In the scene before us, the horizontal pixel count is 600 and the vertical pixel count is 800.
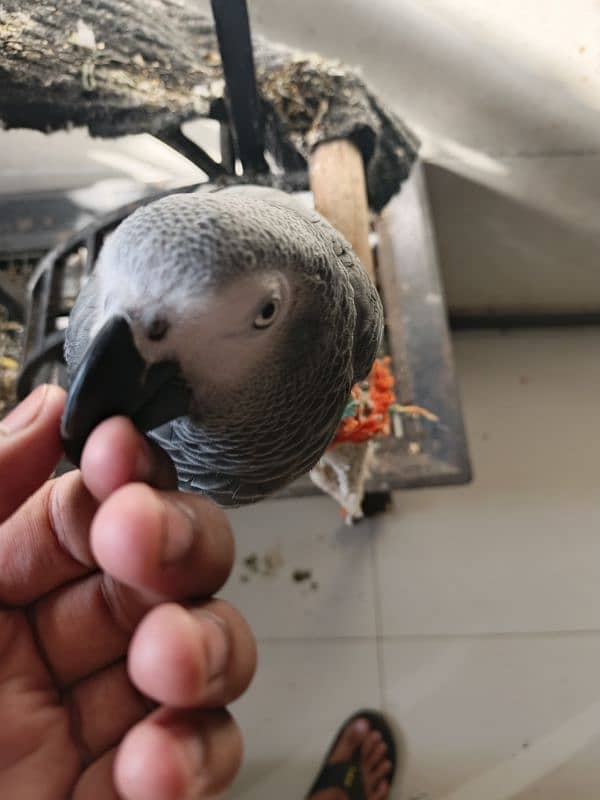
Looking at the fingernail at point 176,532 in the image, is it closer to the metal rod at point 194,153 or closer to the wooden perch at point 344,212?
the wooden perch at point 344,212

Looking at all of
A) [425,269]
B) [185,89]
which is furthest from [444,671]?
[185,89]

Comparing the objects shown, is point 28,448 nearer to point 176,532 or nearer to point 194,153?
point 176,532

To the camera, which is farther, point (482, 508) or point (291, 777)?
point (482, 508)

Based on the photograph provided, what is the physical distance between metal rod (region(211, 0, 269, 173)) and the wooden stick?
109mm

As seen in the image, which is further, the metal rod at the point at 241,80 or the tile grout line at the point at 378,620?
the tile grout line at the point at 378,620

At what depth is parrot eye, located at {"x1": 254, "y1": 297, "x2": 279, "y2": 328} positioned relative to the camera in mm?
359

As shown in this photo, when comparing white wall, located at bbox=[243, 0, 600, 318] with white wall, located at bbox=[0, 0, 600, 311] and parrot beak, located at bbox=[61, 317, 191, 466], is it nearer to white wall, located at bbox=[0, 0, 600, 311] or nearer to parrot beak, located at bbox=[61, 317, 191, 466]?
white wall, located at bbox=[0, 0, 600, 311]

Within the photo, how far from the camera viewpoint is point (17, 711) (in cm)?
41

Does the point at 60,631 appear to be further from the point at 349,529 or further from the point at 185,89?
the point at 349,529

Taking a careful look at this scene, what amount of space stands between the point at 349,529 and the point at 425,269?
2.50 ft

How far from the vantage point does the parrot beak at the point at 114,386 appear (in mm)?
312

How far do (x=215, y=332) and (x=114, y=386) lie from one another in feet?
0.24

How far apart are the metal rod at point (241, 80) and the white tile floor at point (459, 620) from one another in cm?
96

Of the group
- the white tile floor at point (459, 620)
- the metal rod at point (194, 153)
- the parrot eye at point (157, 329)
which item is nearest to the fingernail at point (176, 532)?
the parrot eye at point (157, 329)
